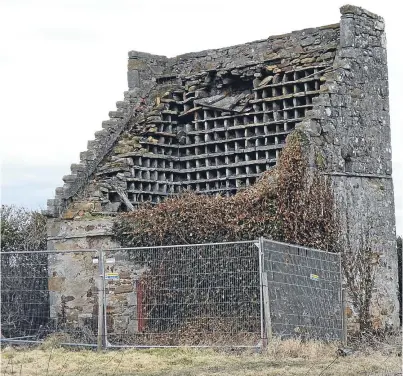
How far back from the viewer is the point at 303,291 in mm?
18750

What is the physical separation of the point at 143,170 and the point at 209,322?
208 inches

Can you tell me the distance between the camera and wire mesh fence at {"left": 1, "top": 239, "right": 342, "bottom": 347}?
18.0 m

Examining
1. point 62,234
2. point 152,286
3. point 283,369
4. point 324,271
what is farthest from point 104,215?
point 283,369

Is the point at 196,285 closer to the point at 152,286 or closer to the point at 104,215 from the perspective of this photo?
the point at 152,286

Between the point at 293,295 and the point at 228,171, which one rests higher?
the point at 228,171

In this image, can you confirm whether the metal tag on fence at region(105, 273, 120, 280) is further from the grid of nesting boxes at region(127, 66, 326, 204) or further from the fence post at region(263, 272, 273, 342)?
the grid of nesting boxes at region(127, 66, 326, 204)

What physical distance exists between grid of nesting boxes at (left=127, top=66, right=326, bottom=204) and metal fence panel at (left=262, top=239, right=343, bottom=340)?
339cm

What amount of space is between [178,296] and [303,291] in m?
2.16

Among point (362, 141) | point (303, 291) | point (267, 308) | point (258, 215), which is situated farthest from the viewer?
point (362, 141)

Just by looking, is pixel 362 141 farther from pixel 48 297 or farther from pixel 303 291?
pixel 48 297

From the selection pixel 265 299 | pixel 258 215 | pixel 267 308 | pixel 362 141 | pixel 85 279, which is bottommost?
pixel 267 308

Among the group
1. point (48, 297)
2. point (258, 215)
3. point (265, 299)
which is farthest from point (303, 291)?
point (48, 297)

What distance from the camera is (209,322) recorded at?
18.6 metres

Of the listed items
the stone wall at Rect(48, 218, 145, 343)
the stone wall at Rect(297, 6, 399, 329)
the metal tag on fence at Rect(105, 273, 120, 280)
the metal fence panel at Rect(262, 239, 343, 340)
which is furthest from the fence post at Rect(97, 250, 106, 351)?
the stone wall at Rect(297, 6, 399, 329)
